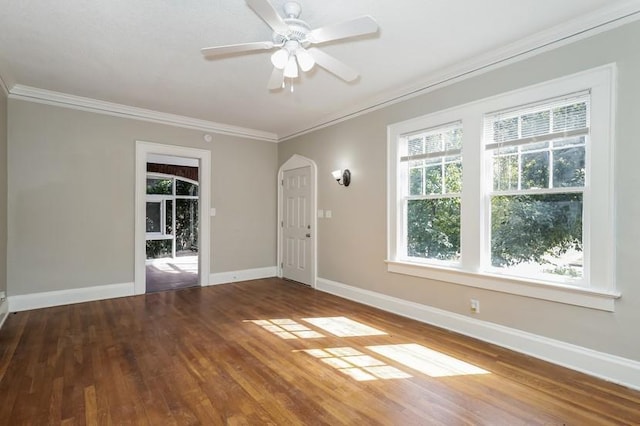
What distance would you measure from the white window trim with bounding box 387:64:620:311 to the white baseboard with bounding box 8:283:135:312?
155 inches

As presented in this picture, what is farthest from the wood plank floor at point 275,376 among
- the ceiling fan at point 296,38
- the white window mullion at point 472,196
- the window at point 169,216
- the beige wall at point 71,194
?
the window at point 169,216

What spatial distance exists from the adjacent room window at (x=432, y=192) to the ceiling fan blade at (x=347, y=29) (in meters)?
1.88

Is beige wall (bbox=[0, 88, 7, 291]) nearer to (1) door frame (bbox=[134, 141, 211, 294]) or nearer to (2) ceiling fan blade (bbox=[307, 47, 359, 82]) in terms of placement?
(1) door frame (bbox=[134, 141, 211, 294])

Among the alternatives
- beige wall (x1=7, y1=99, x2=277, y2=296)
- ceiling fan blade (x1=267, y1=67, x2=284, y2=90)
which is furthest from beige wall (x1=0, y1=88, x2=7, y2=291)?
ceiling fan blade (x1=267, y1=67, x2=284, y2=90)

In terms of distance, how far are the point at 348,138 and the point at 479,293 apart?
2.74 metres

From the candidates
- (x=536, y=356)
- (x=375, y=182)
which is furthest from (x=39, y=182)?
(x=536, y=356)

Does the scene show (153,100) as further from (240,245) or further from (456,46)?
(456,46)

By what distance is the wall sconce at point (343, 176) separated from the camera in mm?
4723

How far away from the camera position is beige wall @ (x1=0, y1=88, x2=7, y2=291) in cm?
368

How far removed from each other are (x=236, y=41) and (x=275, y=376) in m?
2.87

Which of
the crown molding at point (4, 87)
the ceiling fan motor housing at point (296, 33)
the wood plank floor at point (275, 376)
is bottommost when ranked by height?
the wood plank floor at point (275, 376)

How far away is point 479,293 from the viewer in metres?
3.22

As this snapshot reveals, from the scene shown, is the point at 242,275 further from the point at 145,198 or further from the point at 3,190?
the point at 3,190

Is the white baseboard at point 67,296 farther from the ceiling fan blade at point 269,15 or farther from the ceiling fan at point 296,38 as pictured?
the ceiling fan blade at point 269,15
